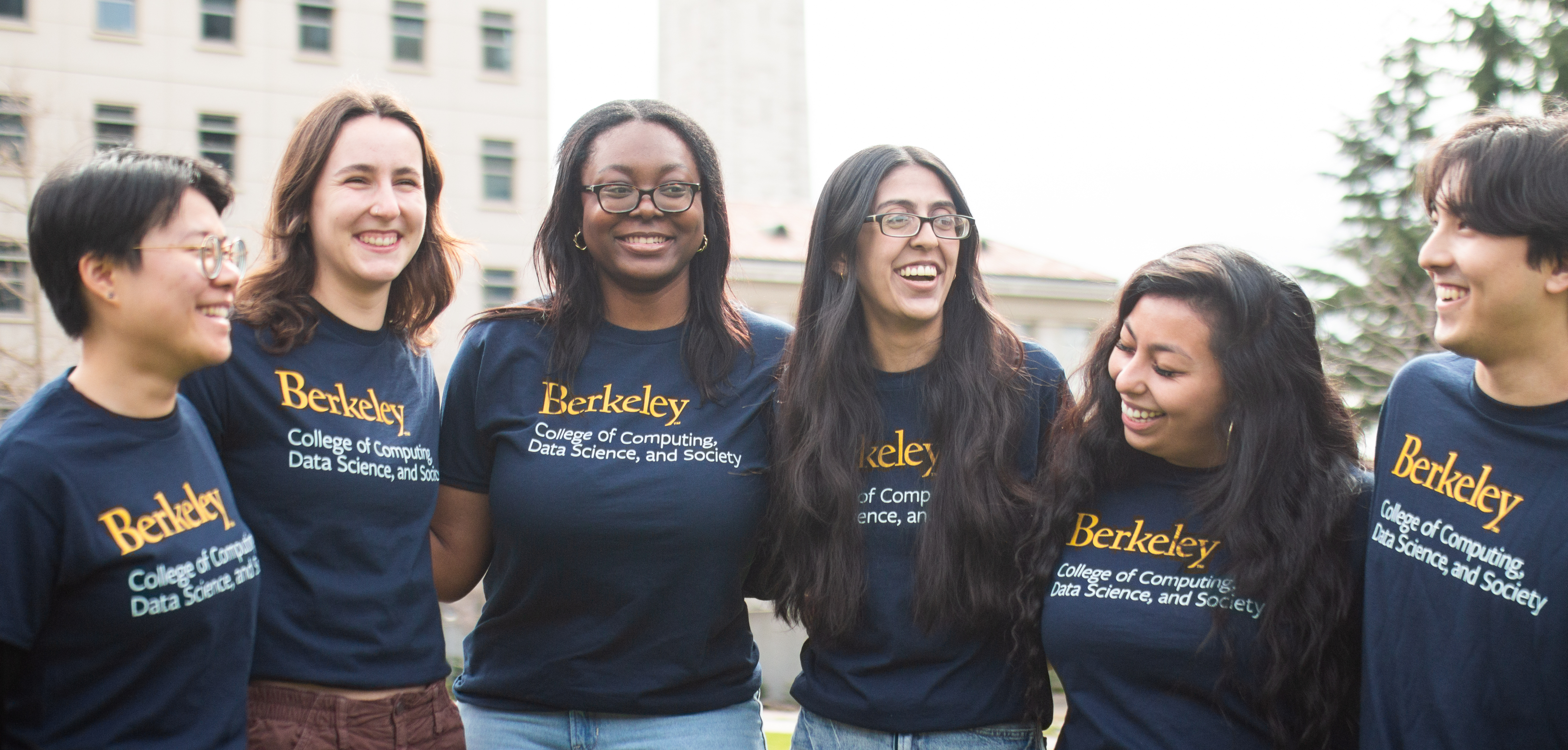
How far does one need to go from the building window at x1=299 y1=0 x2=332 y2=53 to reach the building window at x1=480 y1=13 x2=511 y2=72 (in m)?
2.89

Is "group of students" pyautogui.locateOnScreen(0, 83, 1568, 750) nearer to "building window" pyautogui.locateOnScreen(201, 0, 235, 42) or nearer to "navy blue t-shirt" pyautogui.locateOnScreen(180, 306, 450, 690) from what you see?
"navy blue t-shirt" pyautogui.locateOnScreen(180, 306, 450, 690)

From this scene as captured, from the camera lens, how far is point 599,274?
3.62m

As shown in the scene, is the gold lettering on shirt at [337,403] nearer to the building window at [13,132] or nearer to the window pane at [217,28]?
the building window at [13,132]

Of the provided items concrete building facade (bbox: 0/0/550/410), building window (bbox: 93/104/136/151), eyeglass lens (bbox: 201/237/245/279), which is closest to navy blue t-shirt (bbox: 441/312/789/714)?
eyeglass lens (bbox: 201/237/245/279)

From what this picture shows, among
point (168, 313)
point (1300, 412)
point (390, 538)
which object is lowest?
point (390, 538)

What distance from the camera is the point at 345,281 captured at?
3139 millimetres

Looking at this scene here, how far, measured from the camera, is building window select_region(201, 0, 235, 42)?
24.2 m

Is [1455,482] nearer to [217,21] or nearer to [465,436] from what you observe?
[465,436]

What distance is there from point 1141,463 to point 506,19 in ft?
82.3

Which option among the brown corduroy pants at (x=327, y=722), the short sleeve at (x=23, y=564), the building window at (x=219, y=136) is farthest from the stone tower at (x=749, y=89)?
the short sleeve at (x=23, y=564)

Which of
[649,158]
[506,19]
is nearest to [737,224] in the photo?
Result: [506,19]

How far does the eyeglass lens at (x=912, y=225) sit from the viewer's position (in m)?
3.51

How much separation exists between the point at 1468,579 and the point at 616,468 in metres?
1.95

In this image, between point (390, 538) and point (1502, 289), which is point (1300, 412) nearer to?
point (1502, 289)
